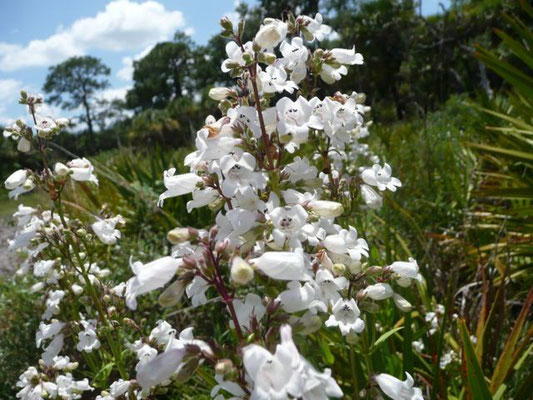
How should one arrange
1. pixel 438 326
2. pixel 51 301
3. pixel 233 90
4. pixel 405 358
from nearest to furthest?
pixel 233 90, pixel 405 358, pixel 51 301, pixel 438 326

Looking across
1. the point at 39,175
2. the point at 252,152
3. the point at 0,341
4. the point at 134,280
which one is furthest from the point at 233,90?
the point at 0,341

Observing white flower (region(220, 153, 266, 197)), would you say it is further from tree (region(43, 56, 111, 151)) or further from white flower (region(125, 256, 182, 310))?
tree (region(43, 56, 111, 151))

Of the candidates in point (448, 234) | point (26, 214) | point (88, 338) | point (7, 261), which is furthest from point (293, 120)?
point (7, 261)

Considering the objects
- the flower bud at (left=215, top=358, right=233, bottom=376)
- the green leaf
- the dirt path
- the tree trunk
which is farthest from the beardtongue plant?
the tree trunk

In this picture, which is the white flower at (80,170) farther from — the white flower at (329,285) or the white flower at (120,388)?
the white flower at (329,285)

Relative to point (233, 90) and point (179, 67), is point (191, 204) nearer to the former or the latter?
point (233, 90)

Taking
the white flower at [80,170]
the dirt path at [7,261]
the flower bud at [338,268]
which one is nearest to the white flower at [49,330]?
the white flower at [80,170]
